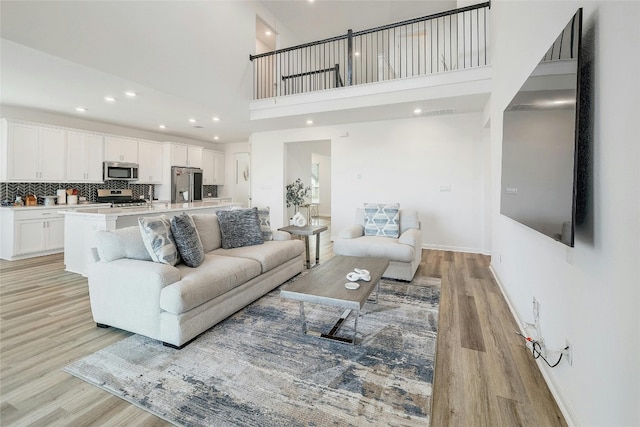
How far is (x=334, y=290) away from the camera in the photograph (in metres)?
2.20

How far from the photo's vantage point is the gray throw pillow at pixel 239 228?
338cm

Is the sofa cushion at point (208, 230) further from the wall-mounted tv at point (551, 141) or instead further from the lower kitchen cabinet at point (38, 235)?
the lower kitchen cabinet at point (38, 235)

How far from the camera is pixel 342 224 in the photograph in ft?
21.2

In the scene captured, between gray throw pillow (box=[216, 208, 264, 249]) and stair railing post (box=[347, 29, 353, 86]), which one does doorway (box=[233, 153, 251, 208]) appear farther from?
gray throw pillow (box=[216, 208, 264, 249])

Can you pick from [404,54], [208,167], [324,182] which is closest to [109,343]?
[208,167]

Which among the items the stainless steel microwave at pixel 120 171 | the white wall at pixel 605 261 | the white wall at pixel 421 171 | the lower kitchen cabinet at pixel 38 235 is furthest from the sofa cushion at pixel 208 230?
the stainless steel microwave at pixel 120 171

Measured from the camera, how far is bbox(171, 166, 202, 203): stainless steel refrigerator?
7.33 metres

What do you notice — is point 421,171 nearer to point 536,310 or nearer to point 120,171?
point 536,310

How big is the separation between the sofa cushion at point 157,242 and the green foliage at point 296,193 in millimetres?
4797

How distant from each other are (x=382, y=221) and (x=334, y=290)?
2.25 m

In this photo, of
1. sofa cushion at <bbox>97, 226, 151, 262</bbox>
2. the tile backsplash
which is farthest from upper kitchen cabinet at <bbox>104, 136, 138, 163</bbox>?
sofa cushion at <bbox>97, 226, 151, 262</bbox>

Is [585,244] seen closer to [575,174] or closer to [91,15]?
[575,174]

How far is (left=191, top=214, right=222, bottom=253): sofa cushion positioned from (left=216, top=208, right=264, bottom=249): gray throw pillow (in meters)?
0.07

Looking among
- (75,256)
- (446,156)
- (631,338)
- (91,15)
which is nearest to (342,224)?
(446,156)
